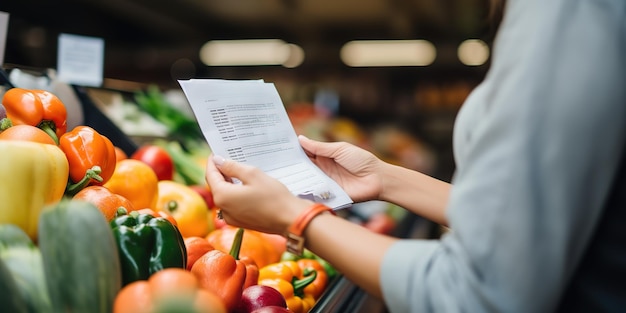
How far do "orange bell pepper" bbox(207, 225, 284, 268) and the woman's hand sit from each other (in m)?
0.70

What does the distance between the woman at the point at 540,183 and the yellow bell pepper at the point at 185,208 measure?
107 cm

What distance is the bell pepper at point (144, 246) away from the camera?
100cm

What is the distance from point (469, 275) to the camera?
799 mm

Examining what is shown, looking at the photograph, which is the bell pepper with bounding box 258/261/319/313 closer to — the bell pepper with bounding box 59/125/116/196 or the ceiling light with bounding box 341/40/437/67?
the bell pepper with bounding box 59/125/116/196

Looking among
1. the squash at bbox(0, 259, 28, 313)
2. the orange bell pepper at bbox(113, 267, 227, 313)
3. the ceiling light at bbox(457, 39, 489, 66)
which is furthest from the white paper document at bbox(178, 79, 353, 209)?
the ceiling light at bbox(457, 39, 489, 66)

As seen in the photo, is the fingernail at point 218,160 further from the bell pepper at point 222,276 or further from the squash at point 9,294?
the squash at point 9,294

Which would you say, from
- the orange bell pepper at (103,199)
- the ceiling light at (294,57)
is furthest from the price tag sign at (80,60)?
the ceiling light at (294,57)

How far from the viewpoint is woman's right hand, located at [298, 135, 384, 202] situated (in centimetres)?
136

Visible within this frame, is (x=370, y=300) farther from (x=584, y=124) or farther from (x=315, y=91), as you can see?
(x=315, y=91)

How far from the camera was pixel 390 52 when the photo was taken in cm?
839

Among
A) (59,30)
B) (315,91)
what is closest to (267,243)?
(59,30)

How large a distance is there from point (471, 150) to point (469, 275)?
0.58ft

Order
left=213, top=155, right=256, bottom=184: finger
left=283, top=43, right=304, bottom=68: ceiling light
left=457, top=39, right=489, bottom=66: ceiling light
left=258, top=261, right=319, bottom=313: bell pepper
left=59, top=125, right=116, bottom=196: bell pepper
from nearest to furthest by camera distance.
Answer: left=213, top=155, right=256, bottom=184: finger < left=59, top=125, right=116, bottom=196: bell pepper < left=258, top=261, right=319, bottom=313: bell pepper < left=457, top=39, right=489, bottom=66: ceiling light < left=283, top=43, right=304, bottom=68: ceiling light

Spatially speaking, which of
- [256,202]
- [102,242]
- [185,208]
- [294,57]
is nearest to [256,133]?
[256,202]
